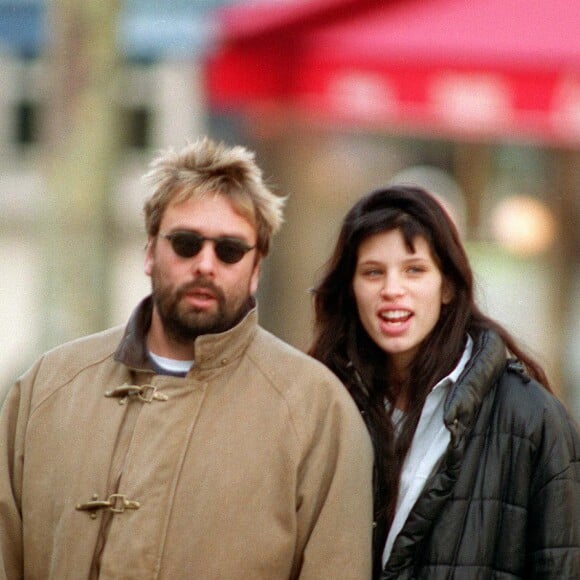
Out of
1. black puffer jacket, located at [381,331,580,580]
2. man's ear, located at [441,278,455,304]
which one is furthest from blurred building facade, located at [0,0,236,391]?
black puffer jacket, located at [381,331,580,580]

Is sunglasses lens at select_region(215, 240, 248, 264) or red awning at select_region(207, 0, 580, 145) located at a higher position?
red awning at select_region(207, 0, 580, 145)

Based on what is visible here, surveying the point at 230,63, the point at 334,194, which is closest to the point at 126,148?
the point at 334,194

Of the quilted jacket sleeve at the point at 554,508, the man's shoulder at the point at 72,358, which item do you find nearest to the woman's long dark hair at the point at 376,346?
the quilted jacket sleeve at the point at 554,508

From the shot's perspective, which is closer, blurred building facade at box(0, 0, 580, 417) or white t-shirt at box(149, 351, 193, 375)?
white t-shirt at box(149, 351, 193, 375)

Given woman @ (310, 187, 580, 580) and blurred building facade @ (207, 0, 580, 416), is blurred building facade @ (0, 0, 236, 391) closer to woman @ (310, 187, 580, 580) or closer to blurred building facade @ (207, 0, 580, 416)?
blurred building facade @ (207, 0, 580, 416)

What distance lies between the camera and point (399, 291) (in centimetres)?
380

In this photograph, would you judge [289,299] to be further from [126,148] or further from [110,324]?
[126,148]

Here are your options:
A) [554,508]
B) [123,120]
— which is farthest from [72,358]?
[123,120]

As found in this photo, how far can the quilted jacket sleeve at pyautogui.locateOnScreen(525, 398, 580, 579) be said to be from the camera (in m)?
3.52

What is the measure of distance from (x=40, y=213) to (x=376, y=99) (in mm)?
2704

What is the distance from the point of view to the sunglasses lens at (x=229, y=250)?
3.64 meters

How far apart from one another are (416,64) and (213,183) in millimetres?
3855

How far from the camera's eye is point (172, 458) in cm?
360

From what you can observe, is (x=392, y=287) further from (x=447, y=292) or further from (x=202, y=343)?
(x=202, y=343)
